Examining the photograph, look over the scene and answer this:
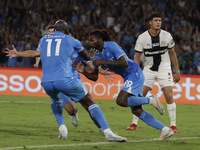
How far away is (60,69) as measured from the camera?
7199 millimetres

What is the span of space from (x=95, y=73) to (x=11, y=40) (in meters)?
14.2

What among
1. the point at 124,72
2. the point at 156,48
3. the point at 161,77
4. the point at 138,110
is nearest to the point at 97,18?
the point at 156,48

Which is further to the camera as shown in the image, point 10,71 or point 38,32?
point 38,32

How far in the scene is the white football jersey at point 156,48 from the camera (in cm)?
967

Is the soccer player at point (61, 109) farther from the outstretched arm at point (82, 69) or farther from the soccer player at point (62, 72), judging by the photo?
the outstretched arm at point (82, 69)

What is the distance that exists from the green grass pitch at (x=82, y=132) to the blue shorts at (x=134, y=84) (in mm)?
843

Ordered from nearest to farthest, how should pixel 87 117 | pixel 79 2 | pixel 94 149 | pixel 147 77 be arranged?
pixel 94 149
pixel 147 77
pixel 87 117
pixel 79 2

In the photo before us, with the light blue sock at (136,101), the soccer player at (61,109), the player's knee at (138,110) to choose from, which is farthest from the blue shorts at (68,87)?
the player's knee at (138,110)

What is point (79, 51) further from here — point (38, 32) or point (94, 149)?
point (38, 32)

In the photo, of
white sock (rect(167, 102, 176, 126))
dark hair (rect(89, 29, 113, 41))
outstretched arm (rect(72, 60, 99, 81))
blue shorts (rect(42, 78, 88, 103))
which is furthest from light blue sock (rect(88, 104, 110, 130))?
white sock (rect(167, 102, 176, 126))

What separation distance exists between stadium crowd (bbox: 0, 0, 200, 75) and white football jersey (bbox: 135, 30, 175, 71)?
10.3 m

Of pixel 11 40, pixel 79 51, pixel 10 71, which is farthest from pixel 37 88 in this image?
pixel 79 51

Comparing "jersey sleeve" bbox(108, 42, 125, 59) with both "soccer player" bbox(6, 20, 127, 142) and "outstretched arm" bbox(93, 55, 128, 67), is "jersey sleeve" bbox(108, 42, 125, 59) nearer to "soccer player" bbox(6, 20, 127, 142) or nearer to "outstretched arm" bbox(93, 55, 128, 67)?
"outstretched arm" bbox(93, 55, 128, 67)

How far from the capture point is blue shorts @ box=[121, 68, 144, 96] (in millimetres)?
7955
